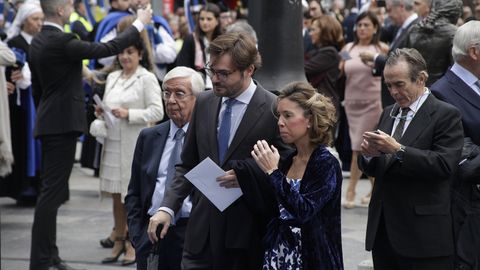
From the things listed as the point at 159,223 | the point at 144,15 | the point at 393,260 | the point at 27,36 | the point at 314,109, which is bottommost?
the point at 27,36

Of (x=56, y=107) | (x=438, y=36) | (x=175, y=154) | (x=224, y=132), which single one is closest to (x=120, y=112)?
(x=56, y=107)

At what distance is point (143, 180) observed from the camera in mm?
5902

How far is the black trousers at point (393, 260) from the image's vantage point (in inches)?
202

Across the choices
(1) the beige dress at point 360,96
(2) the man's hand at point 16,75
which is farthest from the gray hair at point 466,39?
(2) the man's hand at point 16,75

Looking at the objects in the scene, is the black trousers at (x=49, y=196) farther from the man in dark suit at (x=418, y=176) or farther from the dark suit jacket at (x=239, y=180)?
the man in dark suit at (x=418, y=176)

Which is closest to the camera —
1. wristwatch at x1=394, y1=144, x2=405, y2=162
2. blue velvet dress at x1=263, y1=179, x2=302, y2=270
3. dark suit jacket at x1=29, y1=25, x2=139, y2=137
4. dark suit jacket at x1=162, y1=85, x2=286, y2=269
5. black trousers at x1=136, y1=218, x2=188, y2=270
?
blue velvet dress at x1=263, y1=179, x2=302, y2=270

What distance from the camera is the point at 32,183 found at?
11.0 metres

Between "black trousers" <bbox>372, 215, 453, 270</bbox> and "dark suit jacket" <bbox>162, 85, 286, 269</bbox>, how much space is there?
0.70 m

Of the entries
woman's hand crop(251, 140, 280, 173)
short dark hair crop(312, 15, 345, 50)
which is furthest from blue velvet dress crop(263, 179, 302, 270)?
short dark hair crop(312, 15, 345, 50)

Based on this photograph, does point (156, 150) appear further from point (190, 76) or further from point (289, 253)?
point (289, 253)

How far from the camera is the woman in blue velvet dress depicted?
15.3 ft

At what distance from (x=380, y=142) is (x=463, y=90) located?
88 cm

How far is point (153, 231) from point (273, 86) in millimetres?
2409

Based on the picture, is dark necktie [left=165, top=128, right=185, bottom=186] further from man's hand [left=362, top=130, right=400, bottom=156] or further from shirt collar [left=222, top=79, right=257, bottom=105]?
man's hand [left=362, top=130, right=400, bottom=156]
